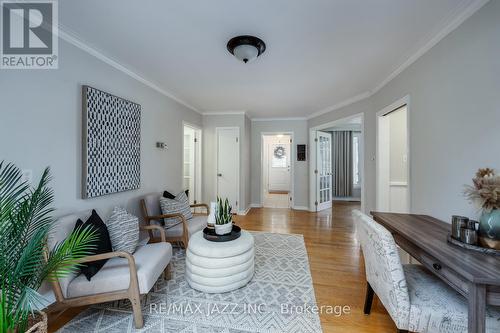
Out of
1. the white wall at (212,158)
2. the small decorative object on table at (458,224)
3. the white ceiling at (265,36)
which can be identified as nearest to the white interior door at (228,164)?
the white wall at (212,158)

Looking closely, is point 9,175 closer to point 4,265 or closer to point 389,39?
point 4,265

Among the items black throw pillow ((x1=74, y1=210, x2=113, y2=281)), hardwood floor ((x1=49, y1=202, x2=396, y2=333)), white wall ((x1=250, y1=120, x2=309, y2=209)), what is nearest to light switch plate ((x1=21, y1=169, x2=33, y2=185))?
black throw pillow ((x1=74, y1=210, x2=113, y2=281))

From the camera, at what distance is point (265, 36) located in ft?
6.30

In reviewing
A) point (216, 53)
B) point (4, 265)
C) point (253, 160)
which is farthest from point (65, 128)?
point (253, 160)

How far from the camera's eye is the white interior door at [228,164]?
16.2 ft

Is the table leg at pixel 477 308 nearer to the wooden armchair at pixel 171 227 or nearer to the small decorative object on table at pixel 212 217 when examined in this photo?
the small decorative object on table at pixel 212 217

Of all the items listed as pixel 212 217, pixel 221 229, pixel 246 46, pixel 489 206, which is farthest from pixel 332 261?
pixel 246 46

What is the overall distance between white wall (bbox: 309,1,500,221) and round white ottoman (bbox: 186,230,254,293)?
6.25 feet

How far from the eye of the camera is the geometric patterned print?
2062 mm

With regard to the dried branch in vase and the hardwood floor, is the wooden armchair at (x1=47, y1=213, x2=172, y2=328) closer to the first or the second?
the hardwood floor

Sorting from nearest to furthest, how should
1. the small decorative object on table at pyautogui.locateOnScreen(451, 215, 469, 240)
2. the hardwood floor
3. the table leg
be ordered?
1. the table leg
2. the small decorative object on table at pyautogui.locateOnScreen(451, 215, 469, 240)
3. the hardwood floor

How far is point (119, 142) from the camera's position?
2447 mm

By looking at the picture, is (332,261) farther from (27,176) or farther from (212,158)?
(212,158)

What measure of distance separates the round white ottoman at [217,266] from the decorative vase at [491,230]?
5.64 feet
